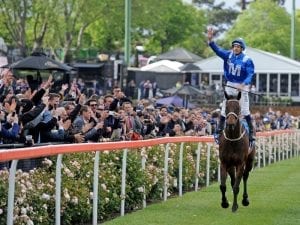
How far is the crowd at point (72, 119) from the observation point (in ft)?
45.2

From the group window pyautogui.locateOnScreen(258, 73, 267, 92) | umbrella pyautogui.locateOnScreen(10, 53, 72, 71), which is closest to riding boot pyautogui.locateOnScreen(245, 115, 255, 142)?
umbrella pyautogui.locateOnScreen(10, 53, 72, 71)

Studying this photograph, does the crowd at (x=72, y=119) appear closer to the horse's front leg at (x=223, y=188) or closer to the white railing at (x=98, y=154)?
the white railing at (x=98, y=154)

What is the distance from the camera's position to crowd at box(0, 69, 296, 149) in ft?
45.2

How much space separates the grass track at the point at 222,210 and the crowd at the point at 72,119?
5.22ft

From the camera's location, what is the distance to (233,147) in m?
15.1

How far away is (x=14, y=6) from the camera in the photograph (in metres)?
43.4

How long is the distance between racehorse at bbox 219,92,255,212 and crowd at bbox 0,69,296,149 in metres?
2.00

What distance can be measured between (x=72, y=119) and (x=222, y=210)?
127 inches

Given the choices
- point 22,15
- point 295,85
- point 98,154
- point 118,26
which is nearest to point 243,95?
point 98,154

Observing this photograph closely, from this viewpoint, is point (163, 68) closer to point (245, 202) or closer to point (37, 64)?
point (37, 64)

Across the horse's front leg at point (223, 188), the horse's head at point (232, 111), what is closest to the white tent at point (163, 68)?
the horse's front leg at point (223, 188)

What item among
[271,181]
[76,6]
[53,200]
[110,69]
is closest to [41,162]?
[53,200]

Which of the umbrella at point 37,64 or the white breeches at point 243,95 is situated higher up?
the umbrella at point 37,64

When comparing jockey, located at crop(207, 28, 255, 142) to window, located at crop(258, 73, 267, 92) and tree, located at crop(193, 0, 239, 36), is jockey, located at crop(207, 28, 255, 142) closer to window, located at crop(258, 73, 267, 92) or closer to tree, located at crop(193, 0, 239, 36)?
window, located at crop(258, 73, 267, 92)
